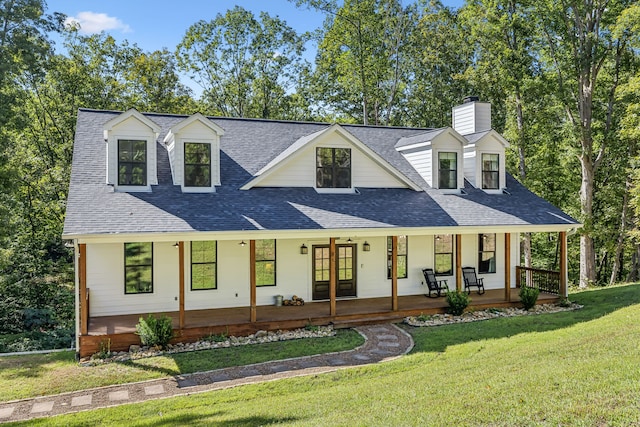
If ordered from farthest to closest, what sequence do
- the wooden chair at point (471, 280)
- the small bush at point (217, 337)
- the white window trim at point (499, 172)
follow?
the white window trim at point (499, 172) → the wooden chair at point (471, 280) → the small bush at point (217, 337)

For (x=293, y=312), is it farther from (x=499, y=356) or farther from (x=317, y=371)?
(x=499, y=356)

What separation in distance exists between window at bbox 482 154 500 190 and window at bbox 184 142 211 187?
9685 millimetres

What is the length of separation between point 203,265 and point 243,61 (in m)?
21.0

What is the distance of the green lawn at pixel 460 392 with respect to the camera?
5.82 meters

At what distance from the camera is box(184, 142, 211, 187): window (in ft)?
45.9

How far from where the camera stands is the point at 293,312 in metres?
13.5

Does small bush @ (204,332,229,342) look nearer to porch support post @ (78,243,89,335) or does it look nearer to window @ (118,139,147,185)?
porch support post @ (78,243,89,335)

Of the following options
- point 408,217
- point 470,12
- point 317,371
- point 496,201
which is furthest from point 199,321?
point 470,12

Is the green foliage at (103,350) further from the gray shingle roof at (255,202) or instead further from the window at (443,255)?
the window at (443,255)

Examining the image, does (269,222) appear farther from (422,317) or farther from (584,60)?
(584,60)

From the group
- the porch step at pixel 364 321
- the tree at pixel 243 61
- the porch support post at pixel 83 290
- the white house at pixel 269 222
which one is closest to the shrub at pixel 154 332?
the white house at pixel 269 222

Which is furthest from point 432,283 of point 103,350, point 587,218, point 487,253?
point 103,350

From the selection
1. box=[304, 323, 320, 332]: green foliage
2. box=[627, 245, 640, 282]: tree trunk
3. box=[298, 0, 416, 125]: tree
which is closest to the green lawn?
box=[304, 323, 320, 332]: green foliage

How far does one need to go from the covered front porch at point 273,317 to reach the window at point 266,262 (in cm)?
76
